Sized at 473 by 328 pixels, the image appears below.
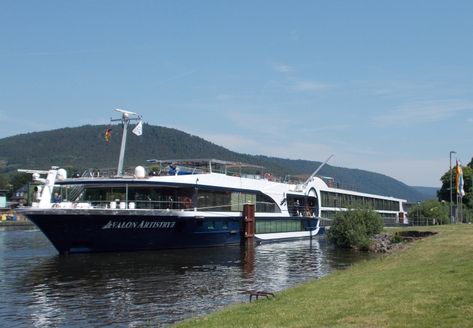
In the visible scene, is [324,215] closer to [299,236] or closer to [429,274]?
[299,236]

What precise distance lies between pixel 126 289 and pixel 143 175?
16.2 m

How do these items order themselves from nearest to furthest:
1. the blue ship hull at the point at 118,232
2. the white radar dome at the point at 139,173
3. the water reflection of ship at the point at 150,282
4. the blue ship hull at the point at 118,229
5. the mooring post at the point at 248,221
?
1. the water reflection of ship at the point at 150,282
2. the blue ship hull at the point at 118,229
3. the blue ship hull at the point at 118,232
4. the white radar dome at the point at 139,173
5. the mooring post at the point at 248,221

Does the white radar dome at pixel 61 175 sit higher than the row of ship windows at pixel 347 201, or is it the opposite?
the white radar dome at pixel 61 175

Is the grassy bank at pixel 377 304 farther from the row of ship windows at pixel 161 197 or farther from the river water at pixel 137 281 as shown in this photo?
the row of ship windows at pixel 161 197

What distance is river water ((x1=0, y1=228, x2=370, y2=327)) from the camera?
694 inches

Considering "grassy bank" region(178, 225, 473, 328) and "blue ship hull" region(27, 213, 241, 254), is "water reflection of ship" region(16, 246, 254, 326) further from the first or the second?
"grassy bank" region(178, 225, 473, 328)

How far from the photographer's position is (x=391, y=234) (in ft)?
155

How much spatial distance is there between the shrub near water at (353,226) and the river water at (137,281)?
415 centimetres

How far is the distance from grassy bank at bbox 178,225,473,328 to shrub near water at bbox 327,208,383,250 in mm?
26716

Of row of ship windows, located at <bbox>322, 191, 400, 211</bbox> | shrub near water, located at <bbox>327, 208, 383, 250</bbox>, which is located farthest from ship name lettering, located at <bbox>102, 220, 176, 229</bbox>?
row of ship windows, located at <bbox>322, 191, 400, 211</bbox>

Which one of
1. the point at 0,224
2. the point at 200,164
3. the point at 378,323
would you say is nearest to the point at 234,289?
the point at 378,323

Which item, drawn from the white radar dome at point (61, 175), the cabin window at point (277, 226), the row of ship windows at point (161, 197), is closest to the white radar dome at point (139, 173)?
the row of ship windows at point (161, 197)

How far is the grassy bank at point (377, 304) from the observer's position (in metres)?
10.4

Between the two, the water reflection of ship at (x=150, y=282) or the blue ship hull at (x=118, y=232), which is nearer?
the water reflection of ship at (x=150, y=282)
